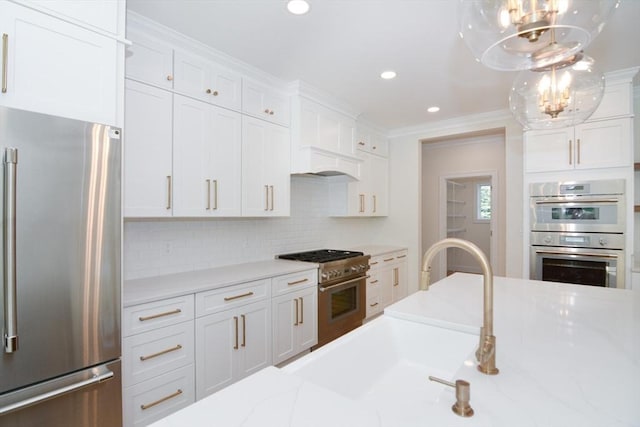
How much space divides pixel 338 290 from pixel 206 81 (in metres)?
2.25

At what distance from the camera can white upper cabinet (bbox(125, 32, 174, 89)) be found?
6.92ft

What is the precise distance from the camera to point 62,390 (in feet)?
4.52

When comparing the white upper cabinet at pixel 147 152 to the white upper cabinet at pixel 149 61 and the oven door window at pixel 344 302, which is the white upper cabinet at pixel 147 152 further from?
the oven door window at pixel 344 302

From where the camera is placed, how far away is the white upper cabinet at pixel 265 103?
9.25ft

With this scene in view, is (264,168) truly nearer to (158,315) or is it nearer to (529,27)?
(158,315)

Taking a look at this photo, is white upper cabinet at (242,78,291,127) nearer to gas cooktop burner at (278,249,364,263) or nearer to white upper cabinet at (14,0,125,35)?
white upper cabinet at (14,0,125,35)

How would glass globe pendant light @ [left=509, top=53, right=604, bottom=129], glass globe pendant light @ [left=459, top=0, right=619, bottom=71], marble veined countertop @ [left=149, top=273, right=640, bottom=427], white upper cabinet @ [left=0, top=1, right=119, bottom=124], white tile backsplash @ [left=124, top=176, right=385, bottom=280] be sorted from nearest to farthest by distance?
marble veined countertop @ [left=149, top=273, right=640, bottom=427]
glass globe pendant light @ [left=459, top=0, right=619, bottom=71]
white upper cabinet @ [left=0, top=1, right=119, bottom=124]
glass globe pendant light @ [left=509, top=53, right=604, bottom=129]
white tile backsplash @ [left=124, top=176, right=385, bottom=280]

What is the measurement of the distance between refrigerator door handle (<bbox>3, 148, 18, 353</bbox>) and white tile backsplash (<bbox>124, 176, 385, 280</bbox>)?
113 cm

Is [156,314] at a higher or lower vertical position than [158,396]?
higher

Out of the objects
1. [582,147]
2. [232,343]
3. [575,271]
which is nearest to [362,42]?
[582,147]

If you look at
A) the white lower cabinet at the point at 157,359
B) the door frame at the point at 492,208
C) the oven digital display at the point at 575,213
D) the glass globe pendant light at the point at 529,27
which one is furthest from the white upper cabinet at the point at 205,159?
the door frame at the point at 492,208

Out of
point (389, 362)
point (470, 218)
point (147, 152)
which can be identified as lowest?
point (389, 362)

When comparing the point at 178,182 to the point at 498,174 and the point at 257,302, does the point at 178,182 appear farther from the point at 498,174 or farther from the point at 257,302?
the point at 498,174

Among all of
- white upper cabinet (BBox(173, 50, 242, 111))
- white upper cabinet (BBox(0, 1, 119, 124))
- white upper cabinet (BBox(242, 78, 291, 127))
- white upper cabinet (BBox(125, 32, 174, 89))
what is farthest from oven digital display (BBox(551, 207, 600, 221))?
white upper cabinet (BBox(0, 1, 119, 124))
